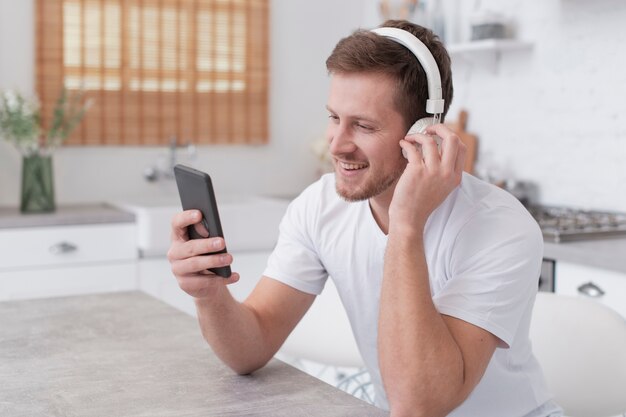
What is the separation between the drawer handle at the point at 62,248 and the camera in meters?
3.37

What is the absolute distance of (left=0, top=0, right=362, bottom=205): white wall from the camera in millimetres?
4000

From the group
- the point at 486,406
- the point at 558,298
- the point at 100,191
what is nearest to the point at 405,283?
the point at 486,406

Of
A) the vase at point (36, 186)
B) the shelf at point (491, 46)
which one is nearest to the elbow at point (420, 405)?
the shelf at point (491, 46)

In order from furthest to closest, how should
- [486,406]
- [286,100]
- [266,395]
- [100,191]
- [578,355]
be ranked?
[286,100] → [100,191] → [578,355] → [486,406] → [266,395]

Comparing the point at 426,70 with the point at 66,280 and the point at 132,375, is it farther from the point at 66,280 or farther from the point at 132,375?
the point at 66,280

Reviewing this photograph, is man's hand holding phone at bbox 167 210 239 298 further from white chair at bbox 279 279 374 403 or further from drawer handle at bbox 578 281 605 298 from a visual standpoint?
drawer handle at bbox 578 281 605 298

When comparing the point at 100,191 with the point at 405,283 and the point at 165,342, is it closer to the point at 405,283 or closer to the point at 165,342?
the point at 165,342

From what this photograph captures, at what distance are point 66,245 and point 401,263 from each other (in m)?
2.27

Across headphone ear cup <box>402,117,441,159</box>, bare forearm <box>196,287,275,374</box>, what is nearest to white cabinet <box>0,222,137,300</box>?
bare forearm <box>196,287,275,374</box>

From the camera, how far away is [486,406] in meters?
1.59

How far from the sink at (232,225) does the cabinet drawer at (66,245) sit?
71mm

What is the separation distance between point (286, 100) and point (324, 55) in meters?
0.31

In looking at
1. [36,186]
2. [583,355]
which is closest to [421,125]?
[583,355]

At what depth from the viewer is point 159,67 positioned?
4.07 meters
